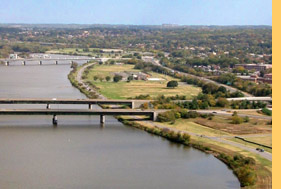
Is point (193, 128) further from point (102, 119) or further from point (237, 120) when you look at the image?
point (102, 119)

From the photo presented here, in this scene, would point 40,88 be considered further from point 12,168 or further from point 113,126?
point 12,168

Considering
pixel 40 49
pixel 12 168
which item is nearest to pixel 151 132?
pixel 12 168

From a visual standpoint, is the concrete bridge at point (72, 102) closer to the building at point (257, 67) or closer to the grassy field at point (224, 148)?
the grassy field at point (224, 148)

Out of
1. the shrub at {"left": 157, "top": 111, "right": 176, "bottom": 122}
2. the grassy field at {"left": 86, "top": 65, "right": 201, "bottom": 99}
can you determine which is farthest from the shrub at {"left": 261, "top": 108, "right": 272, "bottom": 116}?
the grassy field at {"left": 86, "top": 65, "right": 201, "bottom": 99}

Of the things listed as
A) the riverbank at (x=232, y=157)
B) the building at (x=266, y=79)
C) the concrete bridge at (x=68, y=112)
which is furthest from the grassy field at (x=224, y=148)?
the building at (x=266, y=79)

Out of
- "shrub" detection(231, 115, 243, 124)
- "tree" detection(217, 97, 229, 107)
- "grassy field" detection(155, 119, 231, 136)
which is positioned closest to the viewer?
"grassy field" detection(155, 119, 231, 136)

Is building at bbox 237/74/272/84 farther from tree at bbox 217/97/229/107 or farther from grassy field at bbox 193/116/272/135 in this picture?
grassy field at bbox 193/116/272/135

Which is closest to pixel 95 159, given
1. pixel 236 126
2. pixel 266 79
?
pixel 236 126
